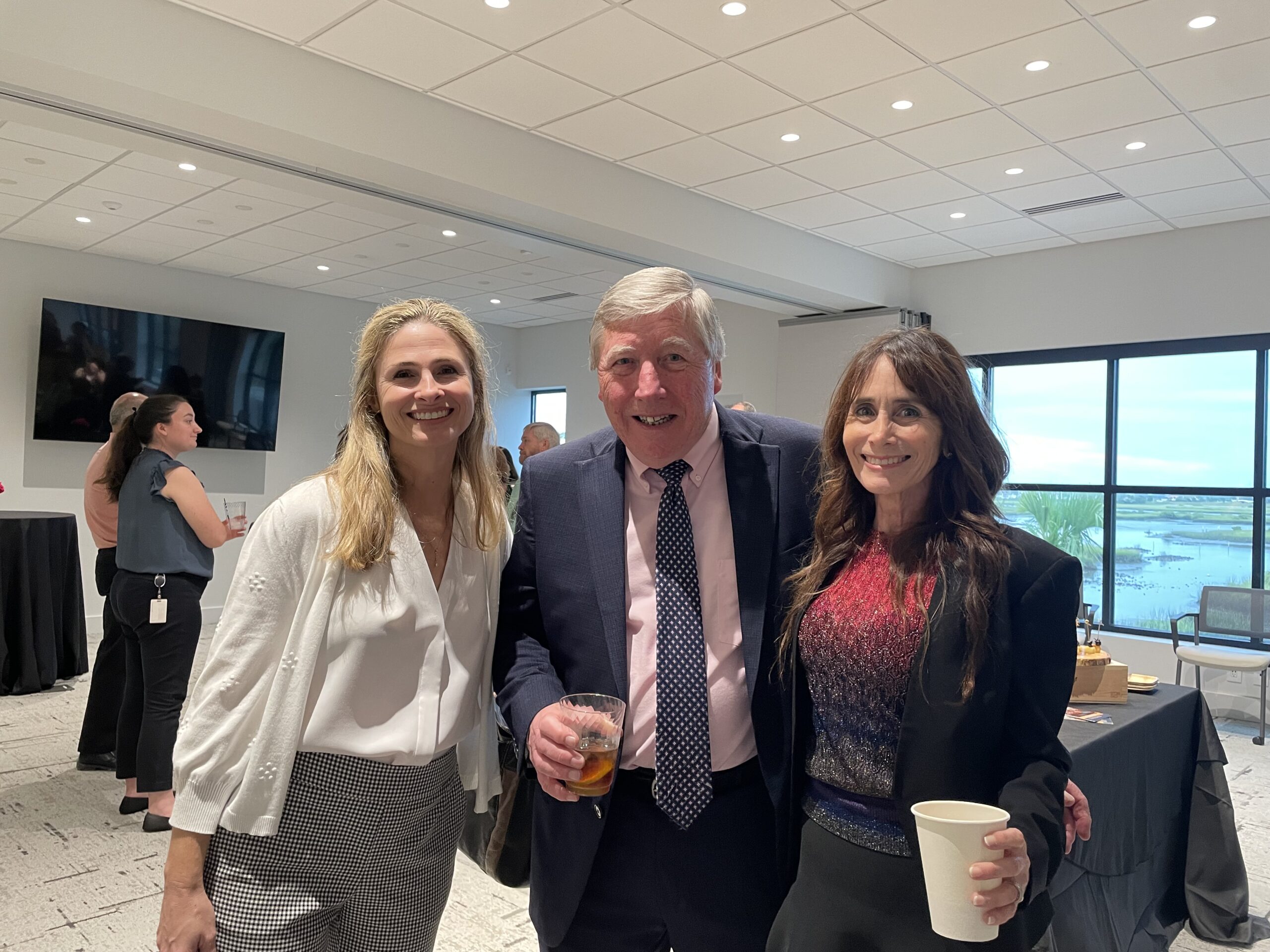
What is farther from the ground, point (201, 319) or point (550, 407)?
point (201, 319)

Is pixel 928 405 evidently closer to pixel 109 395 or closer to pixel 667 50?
pixel 667 50

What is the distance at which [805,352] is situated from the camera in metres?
8.54

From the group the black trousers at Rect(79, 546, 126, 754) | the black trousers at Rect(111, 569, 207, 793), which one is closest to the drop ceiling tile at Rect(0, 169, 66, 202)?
the black trousers at Rect(79, 546, 126, 754)

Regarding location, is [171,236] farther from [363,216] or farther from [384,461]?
[384,461]

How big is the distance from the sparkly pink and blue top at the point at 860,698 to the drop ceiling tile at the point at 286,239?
259 inches

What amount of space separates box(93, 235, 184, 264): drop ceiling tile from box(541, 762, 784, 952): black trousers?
7.48 metres

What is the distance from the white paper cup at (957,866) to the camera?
105 centimetres

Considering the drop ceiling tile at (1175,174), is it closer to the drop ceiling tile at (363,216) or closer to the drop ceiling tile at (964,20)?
the drop ceiling tile at (964,20)

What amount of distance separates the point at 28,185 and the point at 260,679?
20.3ft

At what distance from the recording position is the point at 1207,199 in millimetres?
6152

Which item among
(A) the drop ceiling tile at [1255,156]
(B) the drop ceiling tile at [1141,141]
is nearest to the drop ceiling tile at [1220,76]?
(B) the drop ceiling tile at [1141,141]

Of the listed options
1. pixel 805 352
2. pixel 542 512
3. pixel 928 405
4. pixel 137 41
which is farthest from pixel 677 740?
pixel 805 352

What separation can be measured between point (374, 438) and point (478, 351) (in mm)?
230

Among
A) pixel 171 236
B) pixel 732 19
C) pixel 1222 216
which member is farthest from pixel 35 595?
pixel 1222 216
